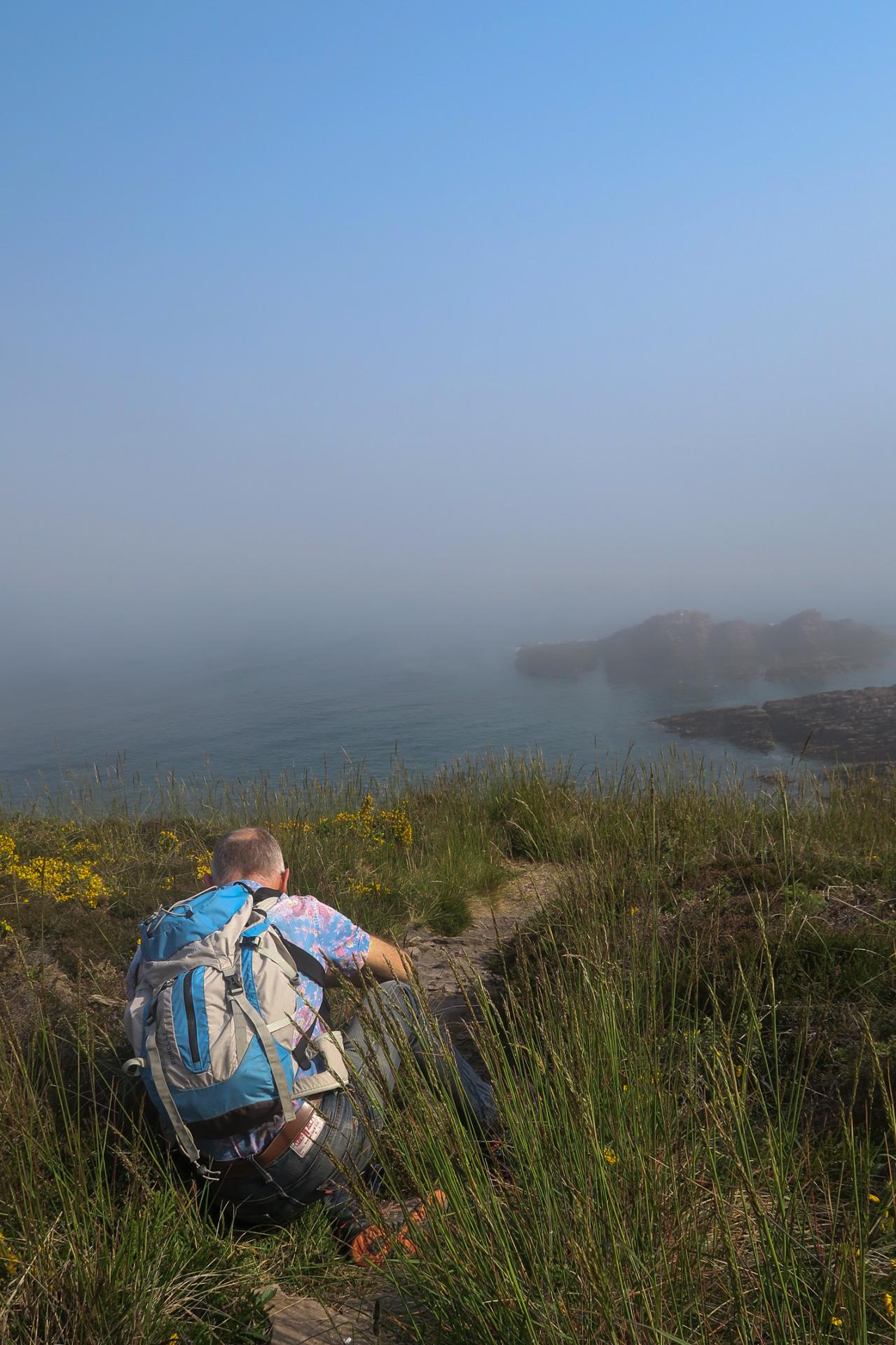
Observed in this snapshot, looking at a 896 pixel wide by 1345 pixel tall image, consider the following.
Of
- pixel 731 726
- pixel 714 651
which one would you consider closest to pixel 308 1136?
pixel 731 726

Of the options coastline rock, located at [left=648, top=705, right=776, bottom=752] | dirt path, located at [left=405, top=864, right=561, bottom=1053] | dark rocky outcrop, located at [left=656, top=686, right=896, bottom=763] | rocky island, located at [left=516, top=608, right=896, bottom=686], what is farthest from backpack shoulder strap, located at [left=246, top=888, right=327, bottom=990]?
rocky island, located at [left=516, top=608, right=896, bottom=686]

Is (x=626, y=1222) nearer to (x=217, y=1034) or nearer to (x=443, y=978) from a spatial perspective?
(x=217, y=1034)

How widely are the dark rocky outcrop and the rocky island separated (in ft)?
69.3

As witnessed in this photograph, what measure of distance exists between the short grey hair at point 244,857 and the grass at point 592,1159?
2.20ft

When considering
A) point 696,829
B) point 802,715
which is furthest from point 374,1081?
point 802,715

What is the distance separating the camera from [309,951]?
9.57ft

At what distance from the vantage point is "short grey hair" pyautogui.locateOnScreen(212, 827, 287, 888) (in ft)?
9.89

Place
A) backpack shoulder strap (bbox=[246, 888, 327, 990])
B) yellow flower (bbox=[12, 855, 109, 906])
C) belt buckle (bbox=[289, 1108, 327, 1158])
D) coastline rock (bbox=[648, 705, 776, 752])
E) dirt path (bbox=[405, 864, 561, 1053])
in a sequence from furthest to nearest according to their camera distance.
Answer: coastline rock (bbox=[648, 705, 776, 752])
yellow flower (bbox=[12, 855, 109, 906])
dirt path (bbox=[405, 864, 561, 1053])
backpack shoulder strap (bbox=[246, 888, 327, 990])
belt buckle (bbox=[289, 1108, 327, 1158])

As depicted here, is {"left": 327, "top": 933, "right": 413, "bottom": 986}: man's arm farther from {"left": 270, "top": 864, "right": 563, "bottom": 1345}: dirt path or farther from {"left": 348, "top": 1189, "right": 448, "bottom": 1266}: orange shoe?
{"left": 348, "top": 1189, "right": 448, "bottom": 1266}: orange shoe

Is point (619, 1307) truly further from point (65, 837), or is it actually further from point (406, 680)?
point (406, 680)

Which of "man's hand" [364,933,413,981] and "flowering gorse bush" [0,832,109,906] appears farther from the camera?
"flowering gorse bush" [0,832,109,906]

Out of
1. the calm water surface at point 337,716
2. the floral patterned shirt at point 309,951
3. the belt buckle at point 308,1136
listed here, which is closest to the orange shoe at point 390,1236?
the belt buckle at point 308,1136

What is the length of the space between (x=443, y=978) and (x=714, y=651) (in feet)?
203

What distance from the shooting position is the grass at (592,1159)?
5.21ft
